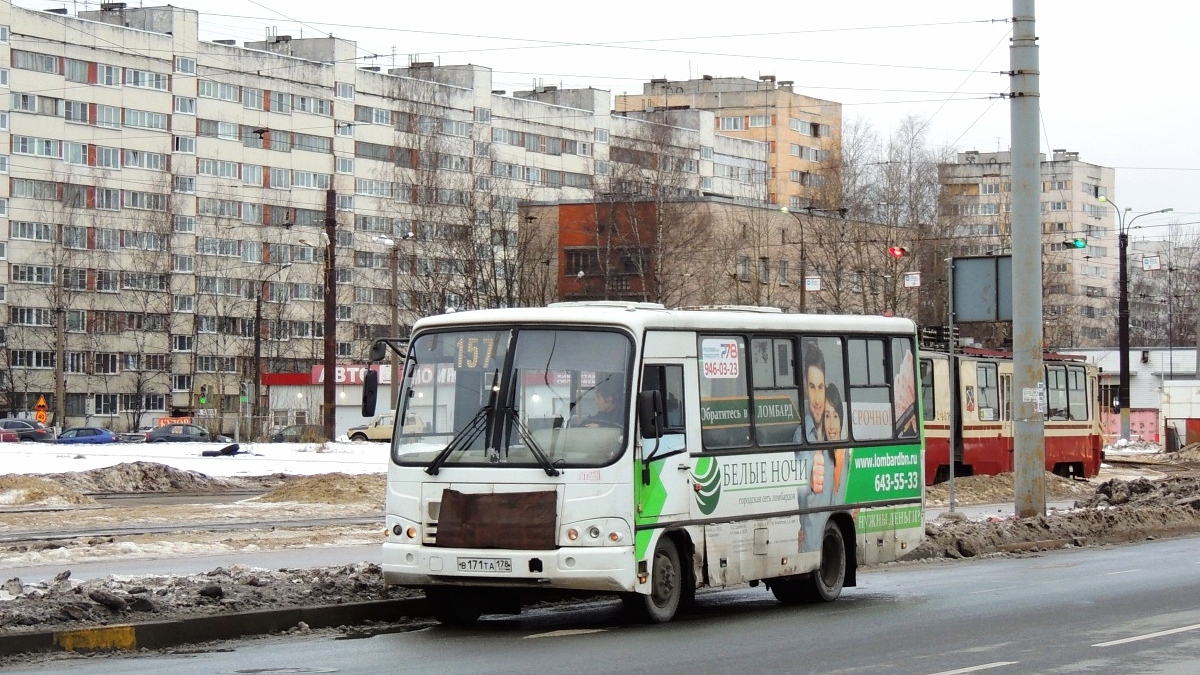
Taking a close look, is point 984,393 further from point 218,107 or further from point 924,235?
point 218,107

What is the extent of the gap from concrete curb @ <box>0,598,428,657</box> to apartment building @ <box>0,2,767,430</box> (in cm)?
6539

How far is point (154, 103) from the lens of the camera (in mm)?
93812

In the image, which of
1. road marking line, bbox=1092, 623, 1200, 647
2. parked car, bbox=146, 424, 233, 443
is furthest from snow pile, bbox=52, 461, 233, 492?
parked car, bbox=146, 424, 233, 443

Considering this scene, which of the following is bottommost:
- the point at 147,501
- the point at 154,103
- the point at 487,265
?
the point at 147,501

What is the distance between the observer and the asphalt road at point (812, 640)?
424 inches

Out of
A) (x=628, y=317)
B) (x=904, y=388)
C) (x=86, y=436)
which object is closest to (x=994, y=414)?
(x=904, y=388)

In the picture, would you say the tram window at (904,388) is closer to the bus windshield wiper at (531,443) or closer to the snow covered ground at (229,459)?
the bus windshield wiper at (531,443)

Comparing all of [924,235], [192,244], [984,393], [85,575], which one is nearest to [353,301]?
[192,244]

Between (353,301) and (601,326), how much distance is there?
91.0m

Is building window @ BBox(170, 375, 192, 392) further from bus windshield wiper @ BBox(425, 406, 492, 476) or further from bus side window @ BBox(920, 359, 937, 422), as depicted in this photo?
bus windshield wiper @ BBox(425, 406, 492, 476)

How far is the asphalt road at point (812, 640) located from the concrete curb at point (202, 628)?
0.26 meters

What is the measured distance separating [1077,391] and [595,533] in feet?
107

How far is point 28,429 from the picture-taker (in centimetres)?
7844

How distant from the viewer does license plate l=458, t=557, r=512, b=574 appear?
41.3ft
